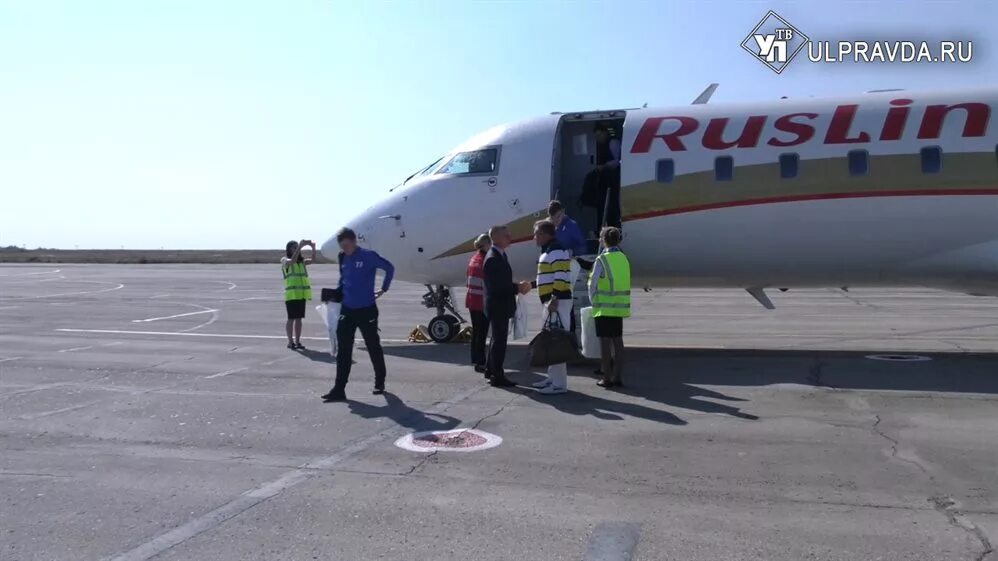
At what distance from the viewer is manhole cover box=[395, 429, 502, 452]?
7.07 meters

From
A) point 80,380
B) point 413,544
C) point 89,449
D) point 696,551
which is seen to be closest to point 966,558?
point 696,551

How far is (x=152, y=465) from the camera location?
6.70m

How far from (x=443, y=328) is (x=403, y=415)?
5759mm

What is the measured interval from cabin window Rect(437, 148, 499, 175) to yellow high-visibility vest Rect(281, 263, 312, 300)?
2816mm

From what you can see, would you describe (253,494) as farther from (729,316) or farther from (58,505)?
(729,316)

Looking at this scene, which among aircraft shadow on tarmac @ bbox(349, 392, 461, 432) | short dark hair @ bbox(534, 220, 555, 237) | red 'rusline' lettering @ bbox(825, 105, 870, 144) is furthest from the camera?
red 'rusline' lettering @ bbox(825, 105, 870, 144)

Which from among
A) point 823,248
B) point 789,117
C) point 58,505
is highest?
point 789,117

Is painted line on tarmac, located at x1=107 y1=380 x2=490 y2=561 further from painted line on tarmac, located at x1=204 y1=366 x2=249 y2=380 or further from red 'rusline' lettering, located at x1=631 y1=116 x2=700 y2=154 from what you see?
red 'rusline' lettering, located at x1=631 y1=116 x2=700 y2=154

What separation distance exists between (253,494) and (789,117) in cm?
924

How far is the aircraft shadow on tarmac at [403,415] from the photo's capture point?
7.94 meters

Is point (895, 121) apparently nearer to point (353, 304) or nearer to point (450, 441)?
point (353, 304)

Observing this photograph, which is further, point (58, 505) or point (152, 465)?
point (152, 465)

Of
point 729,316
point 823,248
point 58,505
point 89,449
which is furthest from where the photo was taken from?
point 729,316

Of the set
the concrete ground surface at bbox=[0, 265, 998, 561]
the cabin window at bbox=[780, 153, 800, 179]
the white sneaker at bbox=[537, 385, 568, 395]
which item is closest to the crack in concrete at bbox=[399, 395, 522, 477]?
the concrete ground surface at bbox=[0, 265, 998, 561]
